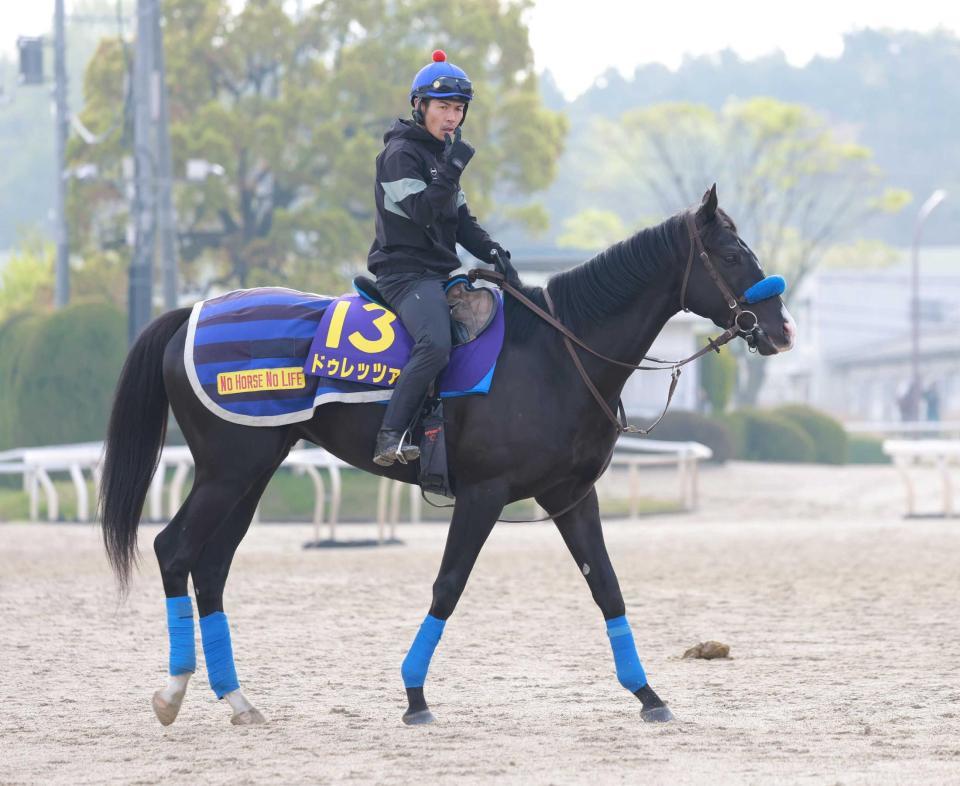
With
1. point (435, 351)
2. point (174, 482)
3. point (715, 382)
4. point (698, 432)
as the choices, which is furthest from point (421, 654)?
point (715, 382)

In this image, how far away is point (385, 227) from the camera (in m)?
6.83

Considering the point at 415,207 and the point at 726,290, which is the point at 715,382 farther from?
the point at 415,207

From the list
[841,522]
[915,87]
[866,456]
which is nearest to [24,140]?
[915,87]

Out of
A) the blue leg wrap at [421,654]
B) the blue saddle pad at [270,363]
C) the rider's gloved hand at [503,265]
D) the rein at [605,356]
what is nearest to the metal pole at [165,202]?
the blue saddle pad at [270,363]

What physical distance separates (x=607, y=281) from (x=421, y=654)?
170 centimetres

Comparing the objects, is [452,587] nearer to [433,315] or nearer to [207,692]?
[433,315]

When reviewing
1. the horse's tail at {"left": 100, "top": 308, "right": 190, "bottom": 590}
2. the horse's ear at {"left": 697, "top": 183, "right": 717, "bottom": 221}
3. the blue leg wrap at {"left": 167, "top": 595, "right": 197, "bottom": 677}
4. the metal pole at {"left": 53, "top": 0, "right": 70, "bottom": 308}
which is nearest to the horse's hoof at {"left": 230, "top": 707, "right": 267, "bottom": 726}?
the blue leg wrap at {"left": 167, "top": 595, "right": 197, "bottom": 677}

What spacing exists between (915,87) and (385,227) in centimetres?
9788

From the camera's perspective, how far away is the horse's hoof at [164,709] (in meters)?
6.43

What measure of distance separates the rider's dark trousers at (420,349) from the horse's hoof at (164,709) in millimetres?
1386

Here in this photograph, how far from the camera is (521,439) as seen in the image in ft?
21.4

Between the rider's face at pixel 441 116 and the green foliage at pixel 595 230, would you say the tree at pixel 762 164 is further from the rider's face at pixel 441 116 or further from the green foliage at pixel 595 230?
the rider's face at pixel 441 116

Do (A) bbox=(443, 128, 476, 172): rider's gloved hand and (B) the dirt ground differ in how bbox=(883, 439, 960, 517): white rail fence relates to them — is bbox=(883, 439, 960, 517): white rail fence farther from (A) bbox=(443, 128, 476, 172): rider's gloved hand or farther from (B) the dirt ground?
(A) bbox=(443, 128, 476, 172): rider's gloved hand

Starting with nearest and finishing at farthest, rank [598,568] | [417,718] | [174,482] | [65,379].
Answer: [417,718]
[598,568]
[174,482]
[65,379]
